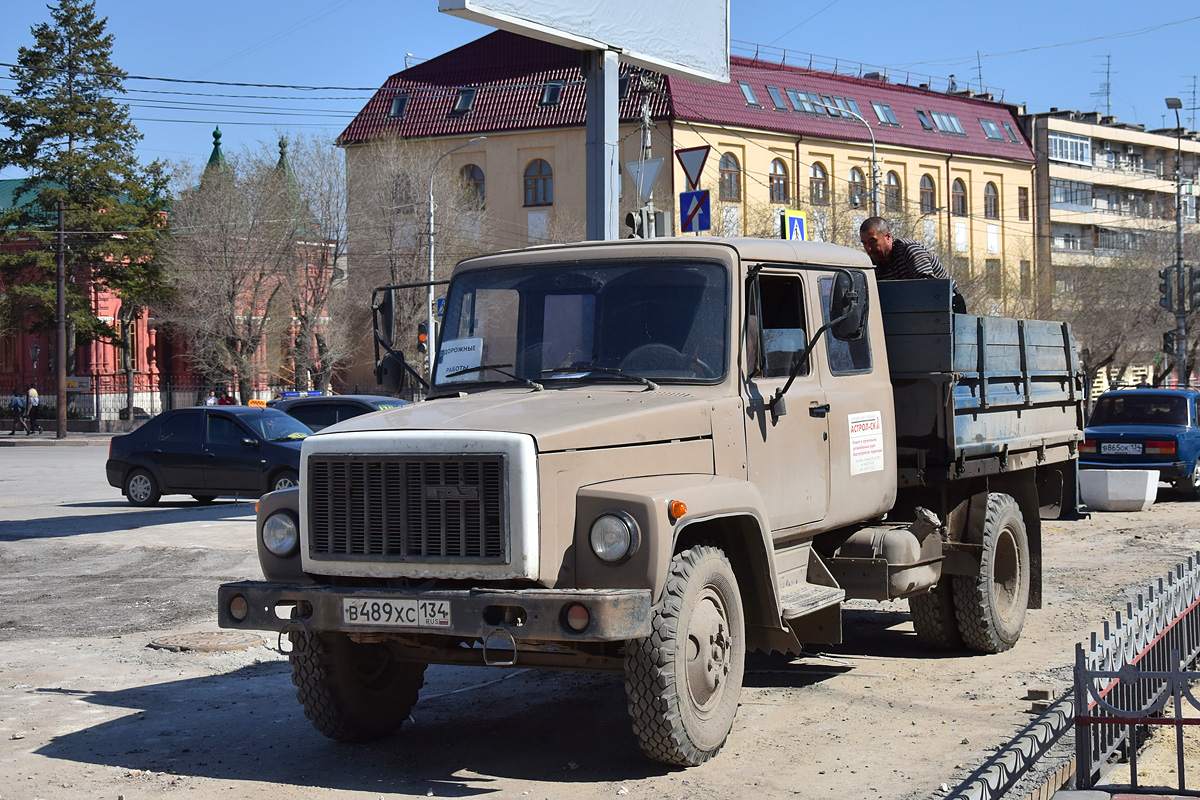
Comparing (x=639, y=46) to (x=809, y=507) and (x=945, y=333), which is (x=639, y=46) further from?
(x=809, y=507)

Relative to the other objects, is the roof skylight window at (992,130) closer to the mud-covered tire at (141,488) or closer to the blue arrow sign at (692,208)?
the blue arrow sign at (692,208)

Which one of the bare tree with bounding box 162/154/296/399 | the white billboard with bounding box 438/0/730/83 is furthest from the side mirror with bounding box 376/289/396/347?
the bare tree with bounding box 162/154/296/399

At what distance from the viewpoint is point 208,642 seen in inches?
371

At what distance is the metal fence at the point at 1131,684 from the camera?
5230 millimetres

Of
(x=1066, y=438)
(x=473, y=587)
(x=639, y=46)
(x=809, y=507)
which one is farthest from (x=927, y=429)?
(x=639, y=46)

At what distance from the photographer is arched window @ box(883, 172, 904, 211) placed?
202 feet

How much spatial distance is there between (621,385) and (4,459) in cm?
3318

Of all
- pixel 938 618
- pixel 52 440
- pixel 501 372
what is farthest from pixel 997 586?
pixel 52 440

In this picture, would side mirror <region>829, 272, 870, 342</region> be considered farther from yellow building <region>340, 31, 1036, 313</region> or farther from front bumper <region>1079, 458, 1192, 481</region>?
yellow building <region>340, 31, 1036, 313</region>

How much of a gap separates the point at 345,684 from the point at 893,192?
5944 centimetres

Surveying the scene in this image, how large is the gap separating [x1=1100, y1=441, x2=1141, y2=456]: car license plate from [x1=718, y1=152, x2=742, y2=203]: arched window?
3625 cm

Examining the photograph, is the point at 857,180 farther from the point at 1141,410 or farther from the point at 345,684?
the point at 345,684

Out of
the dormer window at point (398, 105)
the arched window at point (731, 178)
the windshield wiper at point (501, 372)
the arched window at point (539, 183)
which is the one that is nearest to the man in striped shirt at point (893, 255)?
the windshield wiper at point (501, 372)

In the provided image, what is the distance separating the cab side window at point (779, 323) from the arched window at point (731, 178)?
49171mm
